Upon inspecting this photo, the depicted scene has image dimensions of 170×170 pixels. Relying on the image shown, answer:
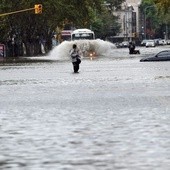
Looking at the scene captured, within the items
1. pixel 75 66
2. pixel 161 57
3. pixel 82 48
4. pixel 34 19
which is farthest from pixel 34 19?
pixel 75 66

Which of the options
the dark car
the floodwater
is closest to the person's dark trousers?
the dark car

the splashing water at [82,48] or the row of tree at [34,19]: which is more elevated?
the row of tree at [34,19]

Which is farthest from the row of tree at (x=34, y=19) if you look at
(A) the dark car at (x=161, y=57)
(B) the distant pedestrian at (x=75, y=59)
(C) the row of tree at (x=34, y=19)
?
(B) the distant pedestrian at (x=75, y=59)

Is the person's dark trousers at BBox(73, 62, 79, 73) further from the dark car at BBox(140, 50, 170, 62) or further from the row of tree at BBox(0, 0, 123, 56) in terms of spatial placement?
the row of tree at BBox(0, 0, 123, 56)

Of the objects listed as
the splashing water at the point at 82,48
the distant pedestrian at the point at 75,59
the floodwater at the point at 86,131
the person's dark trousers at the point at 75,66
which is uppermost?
the floodwater at the point at 86,131

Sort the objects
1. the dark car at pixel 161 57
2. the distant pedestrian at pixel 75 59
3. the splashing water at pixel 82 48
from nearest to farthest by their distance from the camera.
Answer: the distant pedestrian at pixel 75 59 → the dark car at pixel 161 57 → the splashing water at pixel 82 48

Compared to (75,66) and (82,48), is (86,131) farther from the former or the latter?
(82,48)

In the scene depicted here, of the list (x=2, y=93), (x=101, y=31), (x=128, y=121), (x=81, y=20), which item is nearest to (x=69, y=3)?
(x=81, y=20)

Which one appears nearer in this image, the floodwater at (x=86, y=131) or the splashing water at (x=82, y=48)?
the floodwater at (x=86, y=131)

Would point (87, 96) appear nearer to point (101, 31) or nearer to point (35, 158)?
point (35, 158)

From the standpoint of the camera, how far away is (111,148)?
12.2 meters

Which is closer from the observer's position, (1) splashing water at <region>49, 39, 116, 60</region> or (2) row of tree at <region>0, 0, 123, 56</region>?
(1) splashing water at <region>49, 39, 116, 60</region>

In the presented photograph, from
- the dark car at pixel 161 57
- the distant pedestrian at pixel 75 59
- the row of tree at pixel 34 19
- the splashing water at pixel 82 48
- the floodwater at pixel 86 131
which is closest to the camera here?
the floodwater at pixel 86 131

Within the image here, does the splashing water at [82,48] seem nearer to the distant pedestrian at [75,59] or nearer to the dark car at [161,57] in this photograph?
the dark car at [161,57]
